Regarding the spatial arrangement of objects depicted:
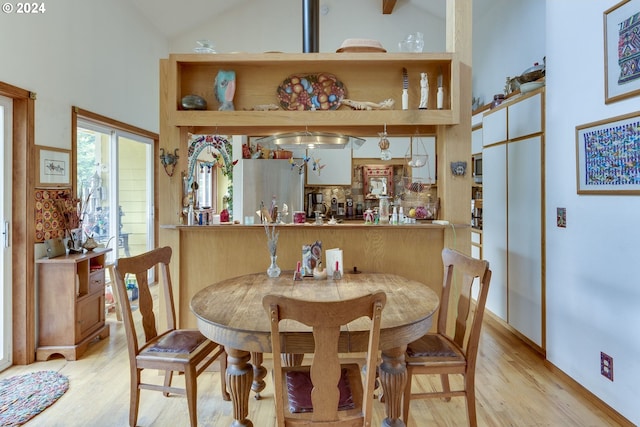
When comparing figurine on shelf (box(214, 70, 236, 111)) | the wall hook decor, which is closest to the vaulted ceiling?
figurine on shelf (box(214, 70, 236, 111))

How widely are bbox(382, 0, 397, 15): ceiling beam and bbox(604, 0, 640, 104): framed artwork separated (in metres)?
3.90

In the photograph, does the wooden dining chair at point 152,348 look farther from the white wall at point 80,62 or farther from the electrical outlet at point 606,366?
the electrical outlet at point 606,366

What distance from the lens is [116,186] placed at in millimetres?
4500

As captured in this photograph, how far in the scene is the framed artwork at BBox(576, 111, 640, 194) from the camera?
2096 mm

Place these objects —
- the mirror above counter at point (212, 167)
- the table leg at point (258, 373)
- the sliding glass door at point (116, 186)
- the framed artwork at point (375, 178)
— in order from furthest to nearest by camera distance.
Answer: the framed artwork at point (375, 178) → the mirror above counter at point (212, 167) → the sliding glass door at point (116, 186) → the table leg at point (258, 373)

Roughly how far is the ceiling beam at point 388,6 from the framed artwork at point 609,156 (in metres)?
4.02

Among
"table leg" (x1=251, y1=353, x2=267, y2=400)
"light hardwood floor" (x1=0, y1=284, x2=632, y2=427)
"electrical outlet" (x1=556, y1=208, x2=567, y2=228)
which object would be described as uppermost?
"electrical outlet" (x1=556, y1=208, x2=567, y2=228)

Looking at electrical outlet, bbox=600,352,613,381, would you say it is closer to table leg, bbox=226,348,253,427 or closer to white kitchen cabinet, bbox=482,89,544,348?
white kitchen cabinet, bbox=482,89,544,348

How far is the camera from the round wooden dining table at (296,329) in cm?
157

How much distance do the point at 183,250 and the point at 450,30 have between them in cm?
266

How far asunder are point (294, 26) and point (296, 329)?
18.0 ft

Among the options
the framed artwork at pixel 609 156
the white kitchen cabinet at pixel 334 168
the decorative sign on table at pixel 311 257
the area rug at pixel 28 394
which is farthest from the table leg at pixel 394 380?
the white kitchen cabinet at pixel 334 168

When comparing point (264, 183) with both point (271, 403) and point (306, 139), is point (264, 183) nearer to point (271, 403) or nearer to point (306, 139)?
point (306, 139)

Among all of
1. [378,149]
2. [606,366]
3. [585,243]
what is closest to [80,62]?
[378,149]
